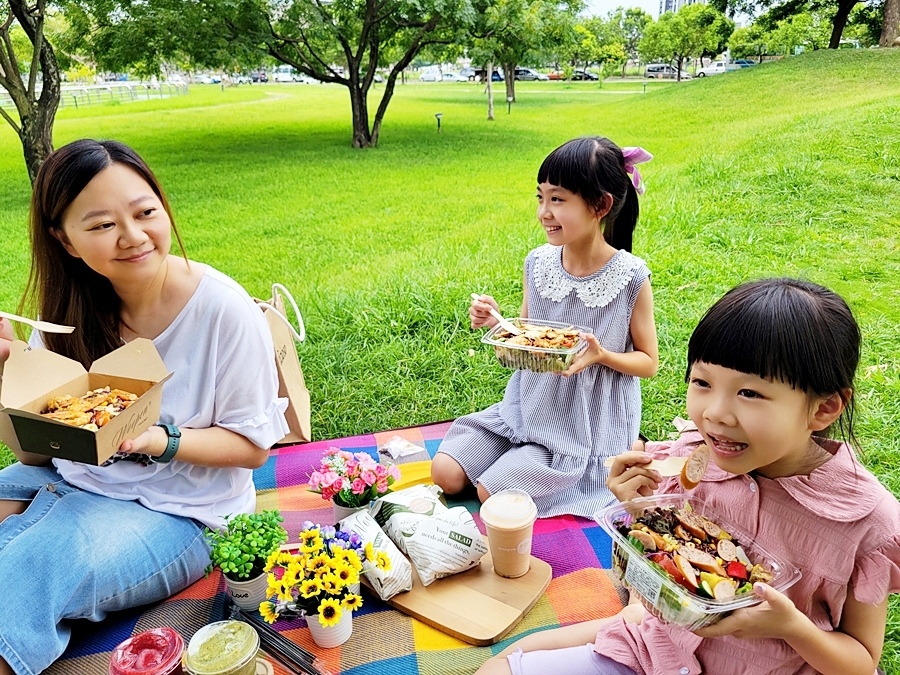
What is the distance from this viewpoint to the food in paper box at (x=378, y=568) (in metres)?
1.89

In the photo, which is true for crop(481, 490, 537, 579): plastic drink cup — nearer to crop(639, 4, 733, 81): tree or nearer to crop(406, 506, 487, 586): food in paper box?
crop(406, 506, 487, 586): food in paper box

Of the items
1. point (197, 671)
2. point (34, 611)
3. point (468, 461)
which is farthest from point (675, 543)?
point (34, 611)

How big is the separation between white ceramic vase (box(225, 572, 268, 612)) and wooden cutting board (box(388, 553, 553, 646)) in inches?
14.9

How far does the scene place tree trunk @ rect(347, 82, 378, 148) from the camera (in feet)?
37.4

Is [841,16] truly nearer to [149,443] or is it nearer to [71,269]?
[71,269]

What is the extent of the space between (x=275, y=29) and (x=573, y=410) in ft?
35.1

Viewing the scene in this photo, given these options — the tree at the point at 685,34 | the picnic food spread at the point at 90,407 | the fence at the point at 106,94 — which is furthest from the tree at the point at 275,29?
the tree at the point at 685,34

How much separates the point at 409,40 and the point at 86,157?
11086mm

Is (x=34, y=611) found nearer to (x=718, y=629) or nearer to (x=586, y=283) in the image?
(x=718, y=629)

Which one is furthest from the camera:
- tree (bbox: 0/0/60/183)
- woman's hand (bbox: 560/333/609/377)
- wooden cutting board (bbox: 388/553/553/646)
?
tree (bbox: 0/0/60/183)

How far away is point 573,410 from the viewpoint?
7.72 ft

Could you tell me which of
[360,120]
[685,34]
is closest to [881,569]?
[360,120]

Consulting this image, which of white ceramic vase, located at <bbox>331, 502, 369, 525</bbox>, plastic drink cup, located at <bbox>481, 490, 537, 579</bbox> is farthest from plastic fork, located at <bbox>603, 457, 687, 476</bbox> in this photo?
white ceramic vase, located at <bbox>331, 502, 369, 525</bbox>

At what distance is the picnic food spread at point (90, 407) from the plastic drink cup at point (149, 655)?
1.76ft
